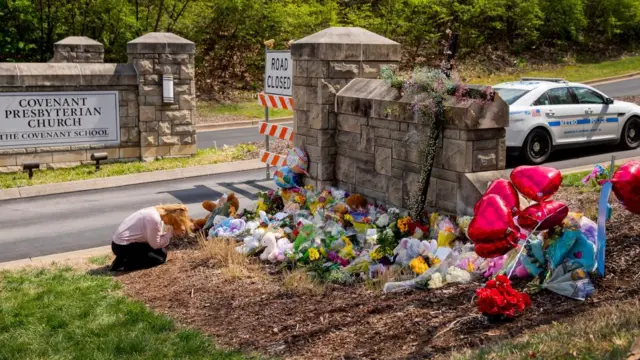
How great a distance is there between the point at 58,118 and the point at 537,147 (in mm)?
9678

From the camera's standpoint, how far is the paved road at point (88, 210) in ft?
35.2

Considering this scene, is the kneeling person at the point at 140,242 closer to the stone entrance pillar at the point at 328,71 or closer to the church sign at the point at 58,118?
the stone entrance pillar at the point at 328,71

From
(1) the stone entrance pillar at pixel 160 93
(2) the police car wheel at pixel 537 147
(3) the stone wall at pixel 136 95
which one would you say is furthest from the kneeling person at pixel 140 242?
(1) the stone entrance pillar at pixel 160 93

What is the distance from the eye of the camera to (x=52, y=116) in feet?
52.0

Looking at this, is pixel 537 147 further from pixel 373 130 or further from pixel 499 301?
pixel 499 301

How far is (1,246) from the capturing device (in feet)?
34.8

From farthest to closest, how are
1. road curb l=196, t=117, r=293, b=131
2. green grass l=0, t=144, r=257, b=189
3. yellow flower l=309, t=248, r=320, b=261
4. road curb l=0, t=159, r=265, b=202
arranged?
road curb l=196, t=117, r=293, b=131
green grass l=0, t=144, r=257, b=189
road curb l=0, t=159, r=265, b=202
yellow flower l=309, t=248, r=320, b=261

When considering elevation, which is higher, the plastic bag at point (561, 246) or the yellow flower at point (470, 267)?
the plastic bag at point (561, 246)

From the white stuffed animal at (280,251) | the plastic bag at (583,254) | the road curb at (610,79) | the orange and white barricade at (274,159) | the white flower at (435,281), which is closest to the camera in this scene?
the plastic bag at (583,254)

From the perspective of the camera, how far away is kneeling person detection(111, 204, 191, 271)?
901 cm

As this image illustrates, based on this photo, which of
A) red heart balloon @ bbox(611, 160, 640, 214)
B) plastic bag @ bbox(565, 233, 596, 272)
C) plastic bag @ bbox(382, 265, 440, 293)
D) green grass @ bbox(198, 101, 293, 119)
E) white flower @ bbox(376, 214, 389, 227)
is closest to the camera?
plastic bag @ bbox(565, 233, 596, 272)

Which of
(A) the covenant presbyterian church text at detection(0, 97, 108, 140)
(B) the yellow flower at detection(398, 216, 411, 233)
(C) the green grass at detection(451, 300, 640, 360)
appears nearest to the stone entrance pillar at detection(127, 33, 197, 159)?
(A) the covenant presbyterian church text at detection(0, 97, 108, 140)

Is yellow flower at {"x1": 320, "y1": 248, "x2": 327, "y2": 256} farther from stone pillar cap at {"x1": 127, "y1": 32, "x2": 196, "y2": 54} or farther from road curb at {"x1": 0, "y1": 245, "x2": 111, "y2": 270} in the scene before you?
stone pillar cap at {"x1": 127, "y1": 32, "x2": 196, "y2": 54}

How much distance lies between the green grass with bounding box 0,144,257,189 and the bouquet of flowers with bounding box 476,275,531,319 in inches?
440
